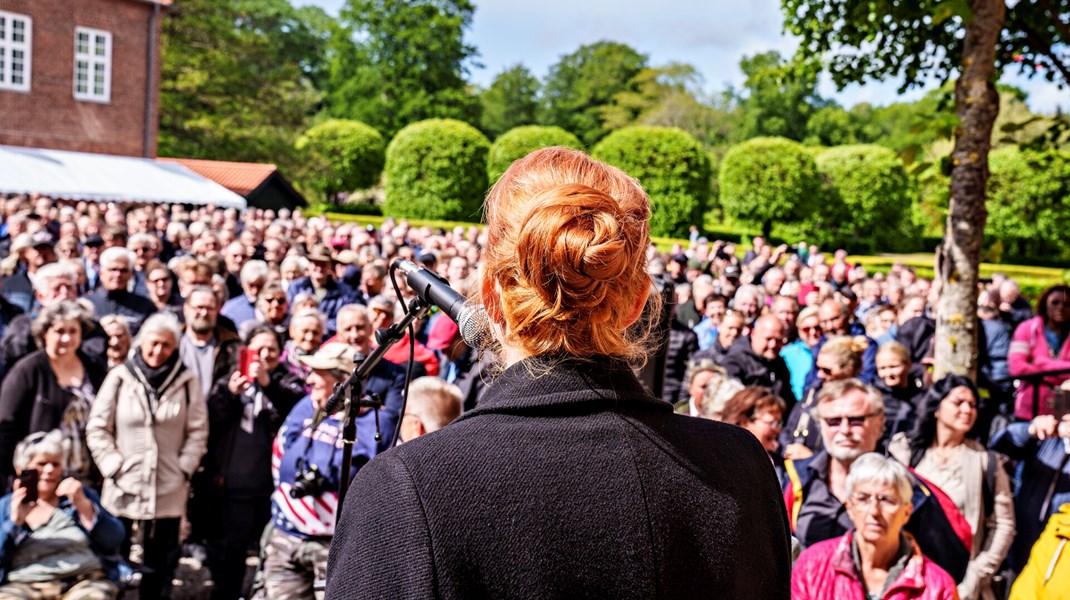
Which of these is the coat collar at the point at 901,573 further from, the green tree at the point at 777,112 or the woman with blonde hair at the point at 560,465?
the green tree at the point at 777,112

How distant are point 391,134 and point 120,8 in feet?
98.0

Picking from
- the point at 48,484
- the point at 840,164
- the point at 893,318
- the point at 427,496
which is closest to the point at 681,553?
the point at 427,496

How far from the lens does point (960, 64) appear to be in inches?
273

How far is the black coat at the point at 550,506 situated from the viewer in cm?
135

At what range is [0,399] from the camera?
5.93 m

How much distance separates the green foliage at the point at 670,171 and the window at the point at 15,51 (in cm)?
2075

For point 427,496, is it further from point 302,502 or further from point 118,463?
point 118,463

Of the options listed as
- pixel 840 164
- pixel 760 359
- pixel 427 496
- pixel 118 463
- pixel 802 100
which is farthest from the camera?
pixel 802 100

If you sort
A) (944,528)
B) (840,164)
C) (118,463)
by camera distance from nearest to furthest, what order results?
(944,528) → (118,463) → (840,164)

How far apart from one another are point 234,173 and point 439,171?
33.6ft

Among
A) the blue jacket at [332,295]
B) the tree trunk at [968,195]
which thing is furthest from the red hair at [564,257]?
the blue jacket at [332,295]

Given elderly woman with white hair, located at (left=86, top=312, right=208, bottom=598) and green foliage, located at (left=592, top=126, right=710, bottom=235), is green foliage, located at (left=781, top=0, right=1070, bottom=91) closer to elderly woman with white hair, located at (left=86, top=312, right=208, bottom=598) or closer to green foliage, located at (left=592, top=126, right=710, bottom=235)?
elderly woman with white hair, located at (left=86, top=312, right=208, bottom=598)

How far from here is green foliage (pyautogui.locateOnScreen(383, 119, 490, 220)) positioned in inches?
1676

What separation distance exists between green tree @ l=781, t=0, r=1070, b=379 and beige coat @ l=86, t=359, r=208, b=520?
4.80 m
